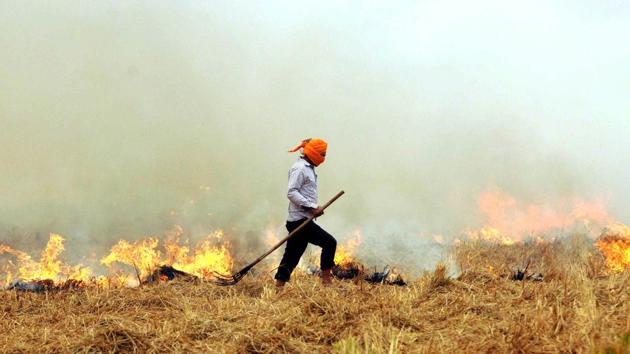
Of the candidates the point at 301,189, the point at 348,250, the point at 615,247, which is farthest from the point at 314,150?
the point at 615,247

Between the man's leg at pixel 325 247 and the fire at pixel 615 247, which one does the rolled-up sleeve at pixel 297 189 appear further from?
the fire at pixel 615 247

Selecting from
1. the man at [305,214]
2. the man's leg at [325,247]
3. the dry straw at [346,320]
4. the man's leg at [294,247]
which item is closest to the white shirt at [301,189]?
the man at [305,214]

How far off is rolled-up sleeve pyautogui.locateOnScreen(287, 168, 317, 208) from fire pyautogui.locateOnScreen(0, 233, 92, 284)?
5329mm

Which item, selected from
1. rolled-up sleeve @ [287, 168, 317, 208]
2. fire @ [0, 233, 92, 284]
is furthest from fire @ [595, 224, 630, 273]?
fire @ [0, 233, 92, 284]

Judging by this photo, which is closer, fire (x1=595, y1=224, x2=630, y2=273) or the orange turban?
the orange turban

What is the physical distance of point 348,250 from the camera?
38.4 ft

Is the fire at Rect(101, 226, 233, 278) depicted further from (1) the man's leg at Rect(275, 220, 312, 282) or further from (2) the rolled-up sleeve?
(2) the rolled-up sleeve

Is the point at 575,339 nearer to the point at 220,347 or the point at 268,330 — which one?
the point at 268,330

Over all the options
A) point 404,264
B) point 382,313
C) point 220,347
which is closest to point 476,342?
point 382,313

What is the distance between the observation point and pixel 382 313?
402cm

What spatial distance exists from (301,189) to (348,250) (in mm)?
5433

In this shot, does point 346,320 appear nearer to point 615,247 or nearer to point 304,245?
point 304,245

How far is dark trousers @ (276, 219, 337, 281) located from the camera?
646cm

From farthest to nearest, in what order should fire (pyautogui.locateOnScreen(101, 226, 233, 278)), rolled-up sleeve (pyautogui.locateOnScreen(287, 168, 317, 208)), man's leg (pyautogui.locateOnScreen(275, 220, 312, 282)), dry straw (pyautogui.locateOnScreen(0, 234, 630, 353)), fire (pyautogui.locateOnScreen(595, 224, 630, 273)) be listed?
fire (pyautogui.locateOnScreen(595, 224, 630, 273)) < fire (pyautogui.locateOnScreen(101, 226, 233, 278)) < man's leg (pyautogui.locateOnScreen(275, 220, 312, 282)) < rolled-up sleeve (pyautogui.locateOnScreen(287, 168, 317, 208)) < dry straw (pyautogui.locateOnScreen(0, 234, 630, 353))
